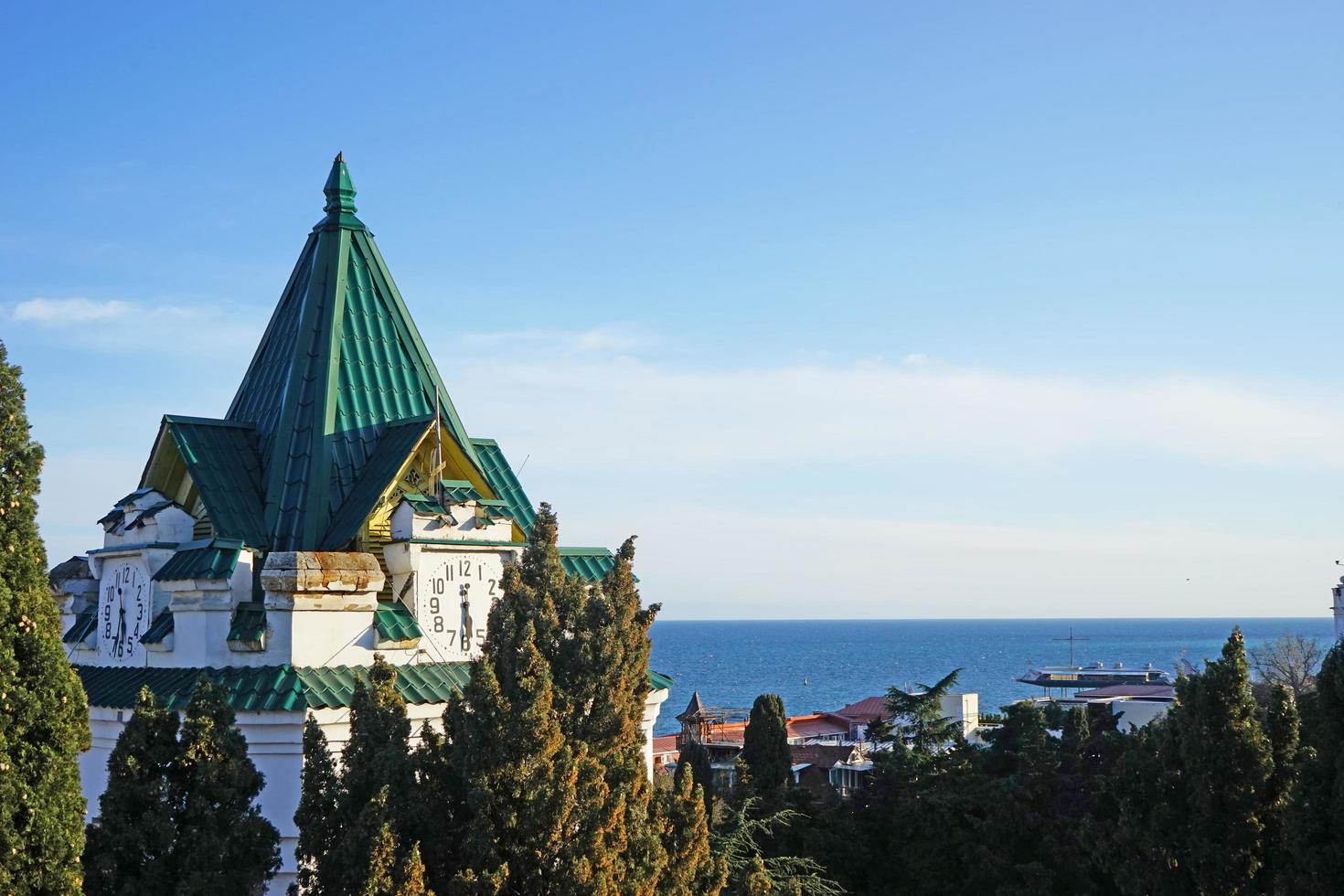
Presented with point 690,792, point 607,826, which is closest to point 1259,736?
point 690,792

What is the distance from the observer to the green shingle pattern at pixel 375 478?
1497 centimetres

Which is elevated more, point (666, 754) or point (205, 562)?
point (205, 562)

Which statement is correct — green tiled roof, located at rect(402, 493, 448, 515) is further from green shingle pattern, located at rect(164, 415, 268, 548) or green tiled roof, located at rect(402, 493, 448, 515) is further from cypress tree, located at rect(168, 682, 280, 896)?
cypress tree, located at rect(168, 682, 280, 896)

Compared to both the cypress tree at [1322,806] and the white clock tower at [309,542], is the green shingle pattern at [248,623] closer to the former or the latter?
the white clock tower at [309,542]

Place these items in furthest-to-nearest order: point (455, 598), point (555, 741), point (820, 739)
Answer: point (820, 739) < point (455, 598) < point (555, 741)

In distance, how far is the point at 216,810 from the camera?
34.6 ft

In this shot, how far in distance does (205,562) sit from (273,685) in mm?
1674

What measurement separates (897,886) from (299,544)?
18.6m

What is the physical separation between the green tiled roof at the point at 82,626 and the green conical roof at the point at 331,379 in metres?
2.79

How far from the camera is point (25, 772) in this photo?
9.05 metres

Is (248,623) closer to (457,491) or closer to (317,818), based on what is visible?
(457,491)

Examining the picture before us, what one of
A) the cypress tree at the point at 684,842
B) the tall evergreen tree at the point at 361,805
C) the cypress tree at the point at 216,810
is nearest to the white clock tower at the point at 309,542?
the tall evergreen tree at the point at 361,805

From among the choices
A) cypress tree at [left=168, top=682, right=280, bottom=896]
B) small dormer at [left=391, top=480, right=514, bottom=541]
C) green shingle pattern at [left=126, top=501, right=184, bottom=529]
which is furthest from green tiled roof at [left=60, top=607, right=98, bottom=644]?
cypress tree at [left=168, top=682, right=280, bottom=896]

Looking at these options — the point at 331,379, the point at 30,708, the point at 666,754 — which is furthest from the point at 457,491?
the point at 666,754
